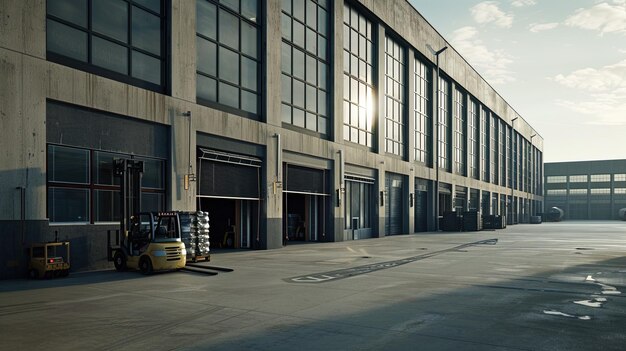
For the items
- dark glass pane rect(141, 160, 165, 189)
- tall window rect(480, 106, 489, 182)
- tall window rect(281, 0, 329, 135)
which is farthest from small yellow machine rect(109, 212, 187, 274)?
tall window rect(480, 106, 489, 182)

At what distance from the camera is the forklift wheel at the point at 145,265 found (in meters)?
16.4

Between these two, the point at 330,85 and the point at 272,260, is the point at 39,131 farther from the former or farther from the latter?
the point at 330,85

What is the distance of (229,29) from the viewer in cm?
2533

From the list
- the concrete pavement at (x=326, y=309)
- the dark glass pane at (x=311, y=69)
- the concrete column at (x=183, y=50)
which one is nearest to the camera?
the concrete pavement at (x=326, y=309)

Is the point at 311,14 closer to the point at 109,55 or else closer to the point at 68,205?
the point at 109,55

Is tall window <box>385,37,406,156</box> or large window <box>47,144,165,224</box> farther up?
tall window <box>385,37,406,156</box>

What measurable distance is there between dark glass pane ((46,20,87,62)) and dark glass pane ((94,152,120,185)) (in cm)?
347

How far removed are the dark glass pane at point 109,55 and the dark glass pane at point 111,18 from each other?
0.35m

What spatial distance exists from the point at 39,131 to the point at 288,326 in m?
11.6

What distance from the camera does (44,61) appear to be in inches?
645

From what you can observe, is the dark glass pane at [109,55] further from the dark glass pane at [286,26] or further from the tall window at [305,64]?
the dark glass pane at [286,26]

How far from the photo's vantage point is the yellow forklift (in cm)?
1641

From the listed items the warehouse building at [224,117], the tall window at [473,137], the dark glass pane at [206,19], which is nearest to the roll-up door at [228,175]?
the warehouse building at [224,117]

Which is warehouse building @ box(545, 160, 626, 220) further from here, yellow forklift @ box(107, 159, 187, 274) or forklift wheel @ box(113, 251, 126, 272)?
forklift wheel @ box(113, 251, 126, 272)
